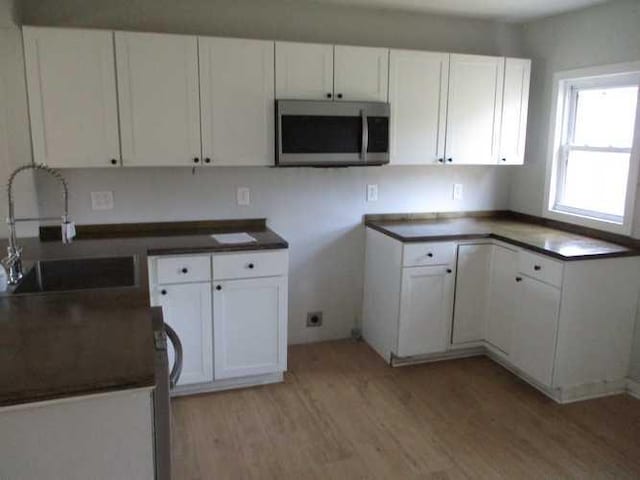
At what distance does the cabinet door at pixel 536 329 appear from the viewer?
9.93ft

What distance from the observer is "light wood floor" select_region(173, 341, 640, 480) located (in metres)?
2.47

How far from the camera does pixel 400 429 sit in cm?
279

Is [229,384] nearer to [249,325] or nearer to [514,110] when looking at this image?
[249,325]

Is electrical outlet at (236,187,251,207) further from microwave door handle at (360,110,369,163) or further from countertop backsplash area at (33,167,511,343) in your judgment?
microwave door handle at (360,110,369,163)

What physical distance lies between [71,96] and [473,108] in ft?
8.14

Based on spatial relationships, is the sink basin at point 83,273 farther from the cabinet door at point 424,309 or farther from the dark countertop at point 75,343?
the cabinet door at point 424,309

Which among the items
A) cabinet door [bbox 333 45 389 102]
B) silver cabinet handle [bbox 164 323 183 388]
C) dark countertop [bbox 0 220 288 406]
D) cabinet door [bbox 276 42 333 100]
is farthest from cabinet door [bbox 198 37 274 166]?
silver cabinet handle [bbox 164 323 183 388]

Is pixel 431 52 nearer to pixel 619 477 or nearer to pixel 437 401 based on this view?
pixel 437 401

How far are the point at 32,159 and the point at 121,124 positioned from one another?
1.66 feet

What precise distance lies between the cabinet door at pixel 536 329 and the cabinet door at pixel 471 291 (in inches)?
12.1

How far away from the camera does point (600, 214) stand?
3.47 m

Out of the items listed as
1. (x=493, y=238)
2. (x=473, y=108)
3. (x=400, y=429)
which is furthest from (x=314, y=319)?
(x=473, y=108)

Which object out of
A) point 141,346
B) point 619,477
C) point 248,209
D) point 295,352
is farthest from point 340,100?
point 619,477

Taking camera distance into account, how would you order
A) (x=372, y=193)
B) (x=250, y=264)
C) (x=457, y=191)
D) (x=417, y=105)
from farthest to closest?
(x=457, y=191), (x=372, y=193), (x=417, y=105), (x=250, y=264)
